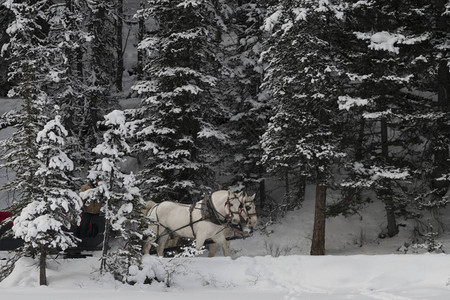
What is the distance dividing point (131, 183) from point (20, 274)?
2.92 m

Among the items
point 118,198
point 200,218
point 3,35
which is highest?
point 3,35

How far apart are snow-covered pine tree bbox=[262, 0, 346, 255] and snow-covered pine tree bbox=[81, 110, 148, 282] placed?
692cm

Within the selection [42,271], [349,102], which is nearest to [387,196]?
[349,102]

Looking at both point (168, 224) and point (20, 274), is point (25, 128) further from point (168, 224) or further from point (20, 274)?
point (168, 224)

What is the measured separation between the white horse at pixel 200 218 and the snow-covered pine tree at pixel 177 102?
457cm

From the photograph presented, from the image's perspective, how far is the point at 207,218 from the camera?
31.9 ft

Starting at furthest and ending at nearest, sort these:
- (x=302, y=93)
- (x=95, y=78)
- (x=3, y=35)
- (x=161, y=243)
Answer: (x=3, y=35)
(x=95, y=78)
(x=302, y=93)
(x=161, y=243)

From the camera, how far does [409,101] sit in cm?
1506

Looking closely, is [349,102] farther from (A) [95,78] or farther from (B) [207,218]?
(A) [95,78]

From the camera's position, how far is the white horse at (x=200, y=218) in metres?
9.45

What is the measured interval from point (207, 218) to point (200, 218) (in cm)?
24

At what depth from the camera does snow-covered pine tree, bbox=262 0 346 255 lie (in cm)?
1384

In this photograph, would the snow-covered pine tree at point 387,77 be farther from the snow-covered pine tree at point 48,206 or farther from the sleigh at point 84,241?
the snow-covered pine tree at point 48,206

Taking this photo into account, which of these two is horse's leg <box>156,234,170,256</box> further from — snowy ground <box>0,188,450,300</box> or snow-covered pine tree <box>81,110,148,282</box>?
snow-covered pine tree <box>81,110,148,282</box>
